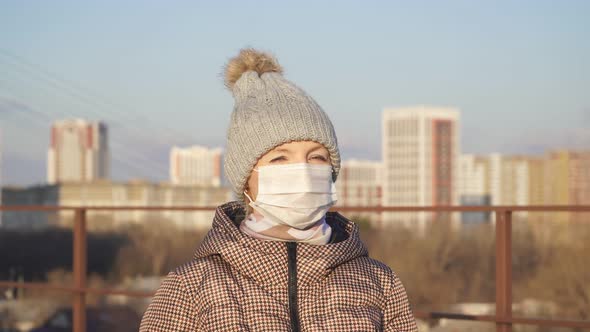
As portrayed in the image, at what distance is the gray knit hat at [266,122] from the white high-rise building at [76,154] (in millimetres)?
156429

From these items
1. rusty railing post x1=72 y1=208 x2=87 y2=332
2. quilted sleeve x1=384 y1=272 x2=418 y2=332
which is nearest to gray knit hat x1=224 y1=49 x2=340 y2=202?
quilted sleeve x1=384 y1=272 x2=418 y2=332

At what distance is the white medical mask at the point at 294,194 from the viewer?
1.58m

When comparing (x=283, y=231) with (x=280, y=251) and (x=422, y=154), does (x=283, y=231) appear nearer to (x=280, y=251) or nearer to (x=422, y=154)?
(x=280, y=251)

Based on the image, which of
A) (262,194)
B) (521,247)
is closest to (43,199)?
(521,247)

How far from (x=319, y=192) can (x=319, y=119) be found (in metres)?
0.13

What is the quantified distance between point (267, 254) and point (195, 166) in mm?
146077

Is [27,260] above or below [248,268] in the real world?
below

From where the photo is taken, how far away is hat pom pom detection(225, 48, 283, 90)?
1822 mm

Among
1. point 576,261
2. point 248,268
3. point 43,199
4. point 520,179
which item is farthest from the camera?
point 520,179

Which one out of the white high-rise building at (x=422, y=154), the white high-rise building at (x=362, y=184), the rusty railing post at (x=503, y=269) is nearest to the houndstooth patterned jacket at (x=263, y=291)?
the rusty railing post at (x=503, y=269)

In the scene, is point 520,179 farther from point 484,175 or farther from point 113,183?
point 113,183

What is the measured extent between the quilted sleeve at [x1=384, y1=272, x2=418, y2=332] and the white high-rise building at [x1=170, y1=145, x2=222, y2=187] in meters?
139

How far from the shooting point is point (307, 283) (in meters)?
1.52

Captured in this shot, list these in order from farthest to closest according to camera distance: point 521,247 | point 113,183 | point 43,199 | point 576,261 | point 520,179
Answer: point 520,179 < point 113,183 < point 43,199 < point 521,247 < point 576,261
